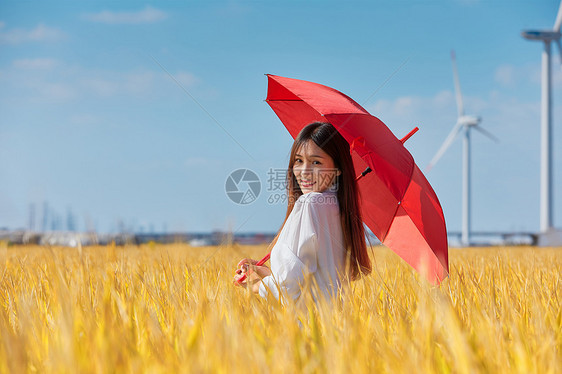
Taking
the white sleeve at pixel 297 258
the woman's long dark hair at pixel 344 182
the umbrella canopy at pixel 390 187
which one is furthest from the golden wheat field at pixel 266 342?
the umbrella canopy at pixel 390 187

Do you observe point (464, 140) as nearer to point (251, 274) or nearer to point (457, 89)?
point (457, 89)

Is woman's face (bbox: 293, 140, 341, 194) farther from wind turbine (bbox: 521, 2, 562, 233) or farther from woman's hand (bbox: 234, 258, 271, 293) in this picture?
wind turbine (bbox: 521, 2, 562, 233)

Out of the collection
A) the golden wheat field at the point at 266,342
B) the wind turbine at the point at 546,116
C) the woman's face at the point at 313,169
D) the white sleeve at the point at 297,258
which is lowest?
the golden wheat field at the point at 266,342

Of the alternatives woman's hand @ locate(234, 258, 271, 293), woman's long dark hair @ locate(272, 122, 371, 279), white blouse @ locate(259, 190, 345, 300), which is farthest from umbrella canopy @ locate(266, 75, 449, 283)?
woman's hand @ locate(234, 258, 271, 293)

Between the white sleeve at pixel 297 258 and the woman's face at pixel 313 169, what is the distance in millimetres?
263

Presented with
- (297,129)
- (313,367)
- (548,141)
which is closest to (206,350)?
(313,367)

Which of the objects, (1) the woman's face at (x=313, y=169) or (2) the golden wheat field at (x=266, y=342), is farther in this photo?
(1) the woman's face at (x=313, y=169)

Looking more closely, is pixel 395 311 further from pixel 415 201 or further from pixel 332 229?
pixel 415 201

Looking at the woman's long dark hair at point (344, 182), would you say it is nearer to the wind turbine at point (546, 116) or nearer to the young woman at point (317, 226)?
the young woman at point (317, 226)

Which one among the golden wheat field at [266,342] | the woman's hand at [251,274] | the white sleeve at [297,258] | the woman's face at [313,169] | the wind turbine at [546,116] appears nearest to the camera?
the golden wheat field at [266,342]

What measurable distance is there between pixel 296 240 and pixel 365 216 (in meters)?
1.18

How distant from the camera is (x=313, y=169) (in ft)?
9.79

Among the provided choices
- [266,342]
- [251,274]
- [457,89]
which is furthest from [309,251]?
[457,89]

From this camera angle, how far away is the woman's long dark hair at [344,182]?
9.86ft
